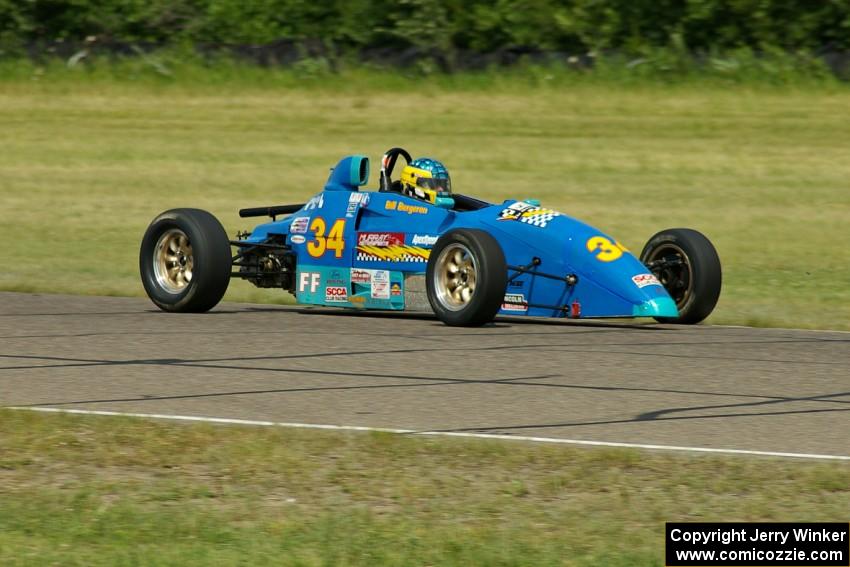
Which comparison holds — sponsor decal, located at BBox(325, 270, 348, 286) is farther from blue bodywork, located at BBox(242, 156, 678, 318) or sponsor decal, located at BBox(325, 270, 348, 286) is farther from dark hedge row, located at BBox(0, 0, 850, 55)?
dark hedge row, located at BBox(0, 0, 850, 55)

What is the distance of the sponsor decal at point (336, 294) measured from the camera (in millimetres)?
12781

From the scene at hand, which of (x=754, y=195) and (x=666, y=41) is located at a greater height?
(x=666, y=41)

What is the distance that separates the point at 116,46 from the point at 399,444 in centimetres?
2704

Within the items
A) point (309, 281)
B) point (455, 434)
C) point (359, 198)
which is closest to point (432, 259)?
point (359, 198)

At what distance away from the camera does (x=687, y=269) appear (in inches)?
480

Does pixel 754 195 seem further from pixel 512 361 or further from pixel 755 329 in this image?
pixel 512 361

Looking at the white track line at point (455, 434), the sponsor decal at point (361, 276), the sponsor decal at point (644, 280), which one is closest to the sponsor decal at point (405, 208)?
the sponsor decal at point (361, 276)

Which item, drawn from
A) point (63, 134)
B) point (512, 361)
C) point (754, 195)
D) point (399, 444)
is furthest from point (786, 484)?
point (63, 134)

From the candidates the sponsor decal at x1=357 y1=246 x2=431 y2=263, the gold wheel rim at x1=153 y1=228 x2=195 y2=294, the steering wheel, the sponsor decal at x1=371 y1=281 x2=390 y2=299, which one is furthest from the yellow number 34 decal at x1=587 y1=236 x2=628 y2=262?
the gold wheel rim at x1=153 y1=228 x2=195 y2=294

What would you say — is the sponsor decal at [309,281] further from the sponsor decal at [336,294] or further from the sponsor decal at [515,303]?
the sponsor decal at [515,303]

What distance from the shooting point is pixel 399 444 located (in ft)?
22.9

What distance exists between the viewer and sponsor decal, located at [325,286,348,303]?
1278cm

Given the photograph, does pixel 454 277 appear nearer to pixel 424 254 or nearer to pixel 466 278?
pixel 466 278

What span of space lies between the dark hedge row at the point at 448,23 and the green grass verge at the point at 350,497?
2384 cm
